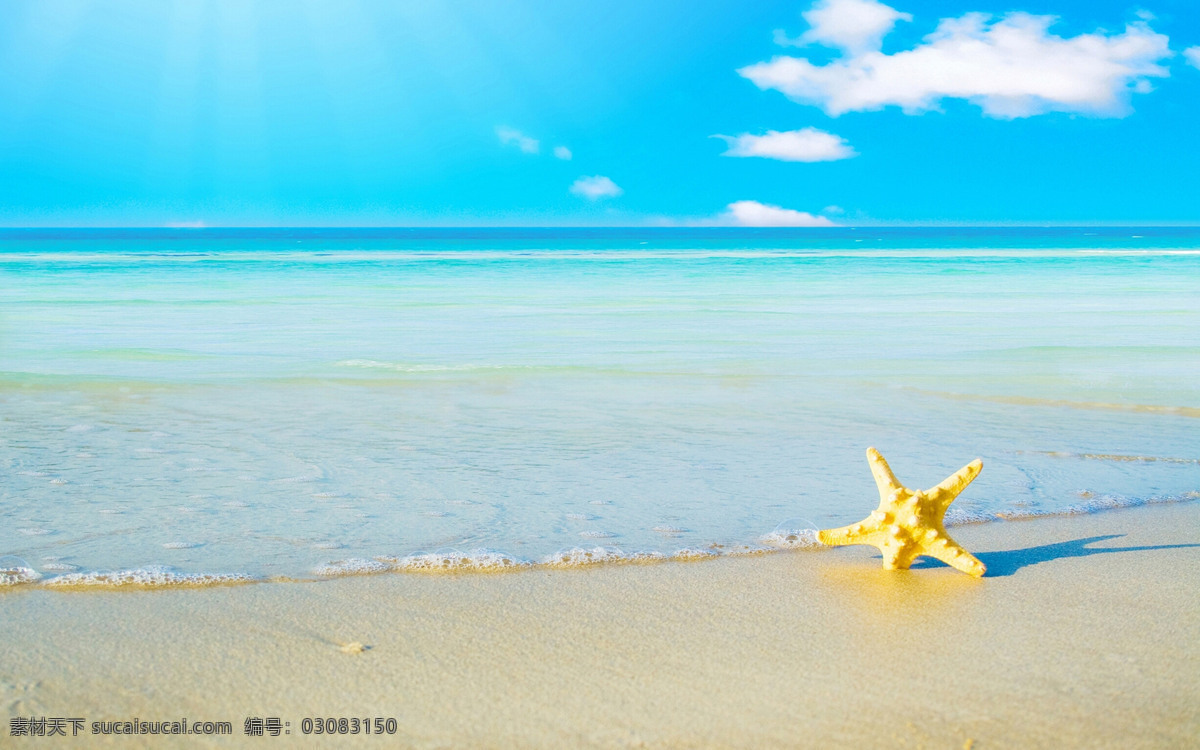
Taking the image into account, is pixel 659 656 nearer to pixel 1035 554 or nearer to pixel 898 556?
pixel 898 556

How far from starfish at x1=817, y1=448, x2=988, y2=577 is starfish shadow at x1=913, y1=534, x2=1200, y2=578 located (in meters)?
0.19

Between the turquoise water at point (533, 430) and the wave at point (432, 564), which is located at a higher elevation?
the turquoise water at point (533, 430)

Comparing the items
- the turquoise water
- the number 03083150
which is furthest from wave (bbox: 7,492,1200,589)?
the number 03083150

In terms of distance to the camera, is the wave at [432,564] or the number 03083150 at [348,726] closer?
the number 03083150 at [348,726]

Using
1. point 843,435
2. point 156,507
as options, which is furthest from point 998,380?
point 156,507

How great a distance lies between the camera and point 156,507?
14.4 ft

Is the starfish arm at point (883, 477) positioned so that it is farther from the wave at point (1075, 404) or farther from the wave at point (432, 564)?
the wave at point (1075, 404)

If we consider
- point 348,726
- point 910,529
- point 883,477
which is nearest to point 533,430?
point 883,477

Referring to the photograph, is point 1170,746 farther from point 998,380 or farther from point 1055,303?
point 1055,303

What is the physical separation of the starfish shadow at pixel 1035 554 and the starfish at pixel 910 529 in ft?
0.62

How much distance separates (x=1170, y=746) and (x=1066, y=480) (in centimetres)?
287

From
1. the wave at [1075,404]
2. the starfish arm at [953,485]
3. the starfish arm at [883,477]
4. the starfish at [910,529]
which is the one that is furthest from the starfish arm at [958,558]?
the wave at [1075,404]

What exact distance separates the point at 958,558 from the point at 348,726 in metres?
2.28

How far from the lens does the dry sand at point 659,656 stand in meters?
2.51
